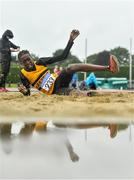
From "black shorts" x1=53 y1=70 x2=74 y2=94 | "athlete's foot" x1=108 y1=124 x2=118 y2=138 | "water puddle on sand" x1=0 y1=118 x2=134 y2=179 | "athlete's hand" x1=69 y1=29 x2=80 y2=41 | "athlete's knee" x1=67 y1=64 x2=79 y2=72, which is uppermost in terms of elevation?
"athlete's hand" x1=69 y1=29 x2=80 y2=41

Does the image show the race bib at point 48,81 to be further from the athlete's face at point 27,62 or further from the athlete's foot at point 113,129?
the athlete's foot at point 113,129

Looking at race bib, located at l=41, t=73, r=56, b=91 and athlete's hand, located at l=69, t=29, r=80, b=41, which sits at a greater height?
athlete's hand, located at l=69, t=29, r=80, b=41

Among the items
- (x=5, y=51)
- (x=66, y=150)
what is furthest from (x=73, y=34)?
(x=66, y=150)

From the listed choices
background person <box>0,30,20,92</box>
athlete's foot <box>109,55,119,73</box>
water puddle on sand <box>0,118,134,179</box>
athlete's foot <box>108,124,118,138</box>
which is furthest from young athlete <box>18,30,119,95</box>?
background person <box>0,30,20,92</box>

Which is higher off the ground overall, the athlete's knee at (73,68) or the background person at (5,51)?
the background person at (5,51)

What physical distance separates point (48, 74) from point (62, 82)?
26cm

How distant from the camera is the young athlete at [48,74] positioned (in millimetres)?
8102

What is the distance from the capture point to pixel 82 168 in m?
3.12

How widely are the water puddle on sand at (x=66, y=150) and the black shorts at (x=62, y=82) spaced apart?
3089mm

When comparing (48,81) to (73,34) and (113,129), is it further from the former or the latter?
(113,129)

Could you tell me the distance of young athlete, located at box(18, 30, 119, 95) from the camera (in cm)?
810

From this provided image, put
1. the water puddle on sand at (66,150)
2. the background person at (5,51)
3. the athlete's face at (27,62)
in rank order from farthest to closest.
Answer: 1. the background person at (5,51)
2. the athlete's face at (27,62)
3. the water puddle on sand at (66,150)

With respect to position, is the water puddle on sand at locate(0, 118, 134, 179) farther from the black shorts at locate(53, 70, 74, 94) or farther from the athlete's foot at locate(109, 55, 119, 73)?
the athlete's foot at locate(109, 55, 119, 73)

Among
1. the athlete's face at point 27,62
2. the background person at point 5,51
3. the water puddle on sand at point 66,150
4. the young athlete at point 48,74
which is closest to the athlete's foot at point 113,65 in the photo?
the young athlete at point 48,74
